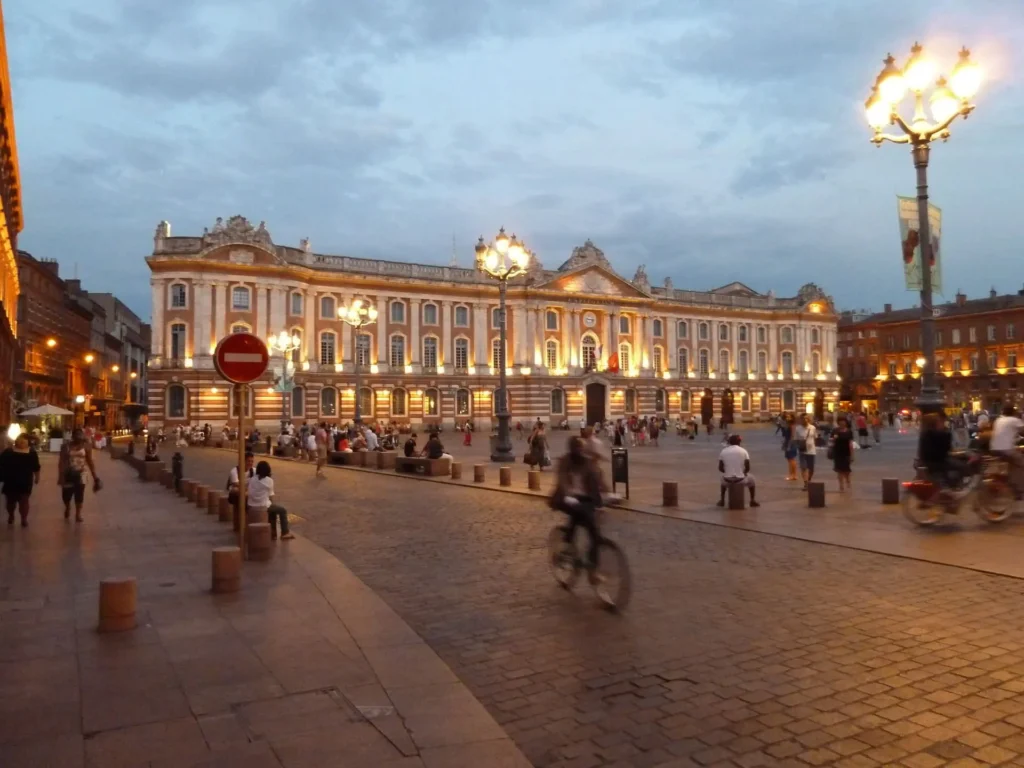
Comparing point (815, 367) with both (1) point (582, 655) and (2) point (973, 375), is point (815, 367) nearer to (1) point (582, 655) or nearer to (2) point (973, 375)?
(2) point (973, 375)

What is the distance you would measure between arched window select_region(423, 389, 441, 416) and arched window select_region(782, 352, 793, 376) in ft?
130

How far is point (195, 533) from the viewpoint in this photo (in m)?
12.5

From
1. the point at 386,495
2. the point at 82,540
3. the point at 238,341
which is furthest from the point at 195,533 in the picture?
the point at 386,495

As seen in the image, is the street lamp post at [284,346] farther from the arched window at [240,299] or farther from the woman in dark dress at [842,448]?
the woman in dark dress at [842,448]

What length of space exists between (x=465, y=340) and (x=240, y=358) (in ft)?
195

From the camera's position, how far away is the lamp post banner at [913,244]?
14.4 meters

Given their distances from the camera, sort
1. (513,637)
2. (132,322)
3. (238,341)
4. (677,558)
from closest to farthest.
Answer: (513,637), (238,341), (677,558), (132,322)

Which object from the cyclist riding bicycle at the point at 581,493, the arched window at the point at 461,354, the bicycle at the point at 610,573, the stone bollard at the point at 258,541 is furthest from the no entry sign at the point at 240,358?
the arched window at the point at 461,354

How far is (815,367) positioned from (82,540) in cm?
8393

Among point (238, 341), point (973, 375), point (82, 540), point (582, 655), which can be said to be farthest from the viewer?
point (973, 375)

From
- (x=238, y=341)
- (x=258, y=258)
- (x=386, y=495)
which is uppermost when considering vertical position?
(x=258, y=258)

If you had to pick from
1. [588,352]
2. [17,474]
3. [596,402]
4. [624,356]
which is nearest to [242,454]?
[17,474]

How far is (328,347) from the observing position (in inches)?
2464

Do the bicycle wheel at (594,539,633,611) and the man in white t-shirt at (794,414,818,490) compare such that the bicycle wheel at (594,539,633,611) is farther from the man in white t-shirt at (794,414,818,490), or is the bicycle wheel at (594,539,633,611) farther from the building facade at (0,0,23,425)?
the building facade at (0,0,23,425)
